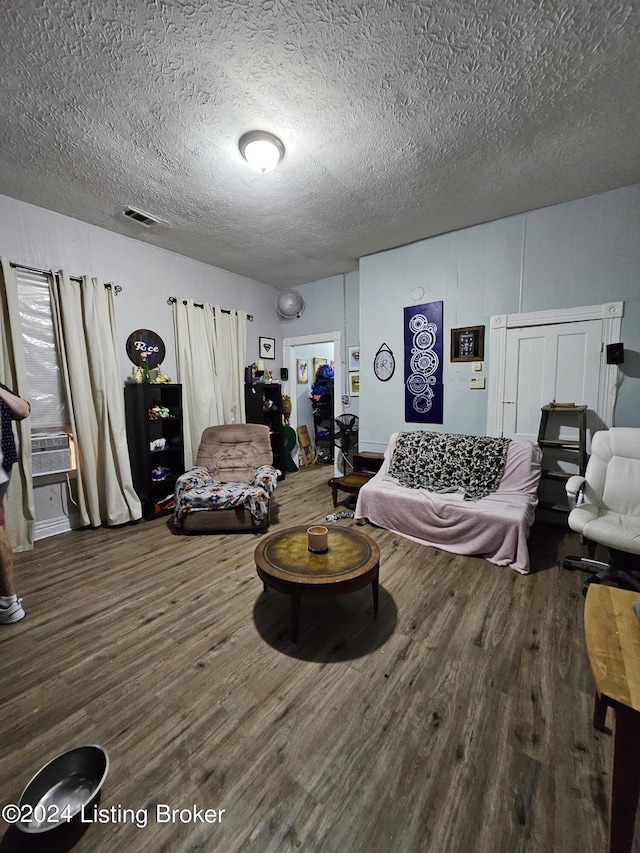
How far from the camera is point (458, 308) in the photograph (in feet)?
11.5

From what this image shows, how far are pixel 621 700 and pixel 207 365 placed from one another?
13.8 feet

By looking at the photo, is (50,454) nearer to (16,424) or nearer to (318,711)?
(16,424)

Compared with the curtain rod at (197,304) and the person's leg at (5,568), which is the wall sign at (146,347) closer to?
the curtain rod at (197,304)

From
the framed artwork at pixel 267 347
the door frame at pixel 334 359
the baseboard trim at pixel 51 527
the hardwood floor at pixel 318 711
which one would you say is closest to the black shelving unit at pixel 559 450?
the hardwood floor at pixel 318 711

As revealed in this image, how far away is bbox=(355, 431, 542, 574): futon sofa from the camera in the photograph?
8.07ft

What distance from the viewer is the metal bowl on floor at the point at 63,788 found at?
98 centimetres

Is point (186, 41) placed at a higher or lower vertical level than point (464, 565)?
higher

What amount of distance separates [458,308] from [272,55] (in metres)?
2.61

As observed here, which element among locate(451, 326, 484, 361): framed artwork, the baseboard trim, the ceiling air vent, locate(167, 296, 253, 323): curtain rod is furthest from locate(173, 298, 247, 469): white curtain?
locate(451, 326, 484, 361): framed artwork

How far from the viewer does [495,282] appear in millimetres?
3289

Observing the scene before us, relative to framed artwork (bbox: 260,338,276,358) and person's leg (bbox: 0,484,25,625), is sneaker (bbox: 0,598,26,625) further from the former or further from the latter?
framed artwork (bbox: 260,338,276,358)

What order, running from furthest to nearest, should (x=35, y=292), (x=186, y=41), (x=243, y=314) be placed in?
(x=243, y=314) → (x=35, y=292) → (x=186, y=41)

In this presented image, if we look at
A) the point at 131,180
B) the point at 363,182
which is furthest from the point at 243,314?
the point at 363,182

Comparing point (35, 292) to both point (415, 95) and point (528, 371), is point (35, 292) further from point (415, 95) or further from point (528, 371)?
point (528, 371)
